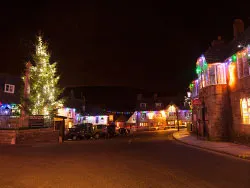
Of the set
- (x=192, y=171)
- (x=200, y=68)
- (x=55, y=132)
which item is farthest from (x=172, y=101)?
(x=192, y=171)

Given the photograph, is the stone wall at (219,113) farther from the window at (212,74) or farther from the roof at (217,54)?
the roof at (217,54)

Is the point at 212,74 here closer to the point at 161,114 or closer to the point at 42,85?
the point at 42,85

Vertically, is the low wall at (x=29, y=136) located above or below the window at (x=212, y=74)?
below

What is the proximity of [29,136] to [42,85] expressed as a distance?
22.8 ft

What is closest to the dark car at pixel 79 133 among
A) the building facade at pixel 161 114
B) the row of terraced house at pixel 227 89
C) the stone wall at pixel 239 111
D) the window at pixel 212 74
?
Answer: the row of terraced house at pixel 227 89

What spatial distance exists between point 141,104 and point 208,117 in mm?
42909

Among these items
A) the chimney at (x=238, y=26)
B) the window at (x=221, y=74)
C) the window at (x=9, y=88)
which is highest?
the chimney at (x=238, y=26)

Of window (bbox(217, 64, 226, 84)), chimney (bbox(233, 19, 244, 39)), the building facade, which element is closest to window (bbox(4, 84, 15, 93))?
window (bbox(217, 64, 226, 84))

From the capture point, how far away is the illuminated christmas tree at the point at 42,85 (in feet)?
90.3

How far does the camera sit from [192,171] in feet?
30.0

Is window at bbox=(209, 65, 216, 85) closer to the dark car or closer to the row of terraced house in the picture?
the row of terraced house

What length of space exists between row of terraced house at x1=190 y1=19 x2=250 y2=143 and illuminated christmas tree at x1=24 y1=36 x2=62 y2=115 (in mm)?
16603

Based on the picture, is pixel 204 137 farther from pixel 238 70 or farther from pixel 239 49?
pixel 239 49

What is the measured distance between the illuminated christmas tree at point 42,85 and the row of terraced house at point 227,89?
16603 mm
